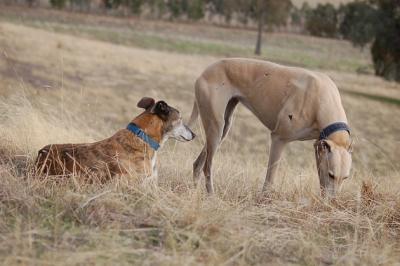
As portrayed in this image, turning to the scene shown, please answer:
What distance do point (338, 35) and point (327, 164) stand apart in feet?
242

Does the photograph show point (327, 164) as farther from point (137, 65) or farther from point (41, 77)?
point (137, 65)

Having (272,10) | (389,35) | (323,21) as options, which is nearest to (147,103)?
(389,35)

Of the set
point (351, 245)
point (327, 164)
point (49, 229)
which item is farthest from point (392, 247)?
point (49, 229)

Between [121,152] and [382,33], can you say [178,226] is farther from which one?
[382,33]

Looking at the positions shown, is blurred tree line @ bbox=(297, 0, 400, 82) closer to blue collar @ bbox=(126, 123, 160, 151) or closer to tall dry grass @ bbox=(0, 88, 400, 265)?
blue collar @ bbox=(126, 123, 160, 151)

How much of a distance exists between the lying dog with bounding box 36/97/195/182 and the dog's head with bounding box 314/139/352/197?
1.59 metres

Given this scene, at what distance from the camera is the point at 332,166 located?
Result: 5.38m

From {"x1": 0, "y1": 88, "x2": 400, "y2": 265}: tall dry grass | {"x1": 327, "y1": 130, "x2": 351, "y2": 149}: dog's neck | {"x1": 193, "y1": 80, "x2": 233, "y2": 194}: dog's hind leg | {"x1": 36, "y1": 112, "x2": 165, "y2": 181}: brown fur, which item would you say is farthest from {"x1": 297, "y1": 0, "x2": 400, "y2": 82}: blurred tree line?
{"x1": 0, "y1": 88, "x2": 400, "y2": 265}: tall dry grass

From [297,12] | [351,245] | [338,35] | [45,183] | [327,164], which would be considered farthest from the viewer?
[297,12]

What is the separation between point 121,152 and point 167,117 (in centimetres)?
72

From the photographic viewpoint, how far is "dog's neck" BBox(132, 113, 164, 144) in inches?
223

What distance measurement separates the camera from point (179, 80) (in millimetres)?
25578

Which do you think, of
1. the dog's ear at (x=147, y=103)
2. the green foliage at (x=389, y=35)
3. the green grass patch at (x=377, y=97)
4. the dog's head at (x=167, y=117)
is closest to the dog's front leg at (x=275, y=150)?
the dog's head at (x=167, y=117)

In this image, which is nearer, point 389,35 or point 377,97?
point 377,97
